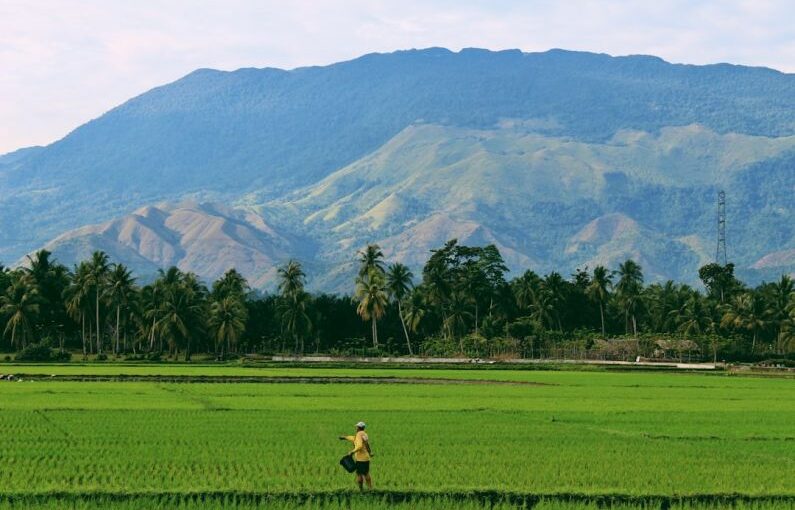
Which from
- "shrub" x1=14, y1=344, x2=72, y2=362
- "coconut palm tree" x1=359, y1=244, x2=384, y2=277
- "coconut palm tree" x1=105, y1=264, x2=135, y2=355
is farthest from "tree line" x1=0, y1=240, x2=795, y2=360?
"shrub" x1=14, y1=344, x2=72, y2=362

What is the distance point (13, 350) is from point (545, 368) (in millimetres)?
54735

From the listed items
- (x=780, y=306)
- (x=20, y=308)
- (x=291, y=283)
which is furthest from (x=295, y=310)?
(x=780, y=306)

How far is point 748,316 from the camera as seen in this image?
12025 cm

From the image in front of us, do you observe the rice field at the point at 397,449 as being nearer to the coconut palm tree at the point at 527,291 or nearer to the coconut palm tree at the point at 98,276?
the coconut palm tree at the point at 98,276

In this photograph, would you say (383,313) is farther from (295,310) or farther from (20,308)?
(20,308)

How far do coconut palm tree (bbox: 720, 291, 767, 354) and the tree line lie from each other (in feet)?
0.50

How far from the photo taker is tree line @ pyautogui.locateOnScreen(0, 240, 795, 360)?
366 feet

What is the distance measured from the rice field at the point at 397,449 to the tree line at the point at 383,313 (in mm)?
56588

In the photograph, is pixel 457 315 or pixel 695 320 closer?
pixel 695 320

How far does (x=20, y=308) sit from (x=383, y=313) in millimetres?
36465

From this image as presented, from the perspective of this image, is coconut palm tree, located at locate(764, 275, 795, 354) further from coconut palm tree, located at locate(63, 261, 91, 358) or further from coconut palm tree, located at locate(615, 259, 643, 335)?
coconut palm tree, located at locate(63, 261, 91, 358)

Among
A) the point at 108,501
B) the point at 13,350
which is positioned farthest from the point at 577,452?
the point at 13,350

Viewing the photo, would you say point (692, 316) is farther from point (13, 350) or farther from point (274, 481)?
point (274, 481)

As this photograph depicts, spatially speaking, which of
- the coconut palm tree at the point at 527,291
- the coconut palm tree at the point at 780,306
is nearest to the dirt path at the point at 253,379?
the coconut palm tree at the point at 780,306
